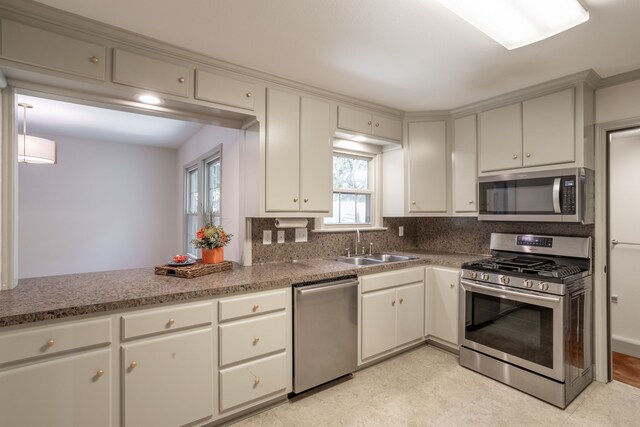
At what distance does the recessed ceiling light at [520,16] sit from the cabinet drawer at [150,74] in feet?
5.19

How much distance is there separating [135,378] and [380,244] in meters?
2.61

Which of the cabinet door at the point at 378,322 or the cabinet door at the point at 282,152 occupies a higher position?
the cabinet door at the point at 282,152

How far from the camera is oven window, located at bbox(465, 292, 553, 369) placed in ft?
7.33

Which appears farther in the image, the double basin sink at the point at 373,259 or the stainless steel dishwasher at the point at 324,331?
the double basin sink at the point at 373,259

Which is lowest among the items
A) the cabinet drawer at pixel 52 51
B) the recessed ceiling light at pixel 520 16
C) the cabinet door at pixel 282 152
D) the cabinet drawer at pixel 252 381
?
the cabinet drawer at pixel 252 381

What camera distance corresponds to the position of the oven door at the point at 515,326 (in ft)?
7.15

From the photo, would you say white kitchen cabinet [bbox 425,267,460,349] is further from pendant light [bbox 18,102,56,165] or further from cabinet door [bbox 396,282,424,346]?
pendant light [bbox 18,102,56,165]

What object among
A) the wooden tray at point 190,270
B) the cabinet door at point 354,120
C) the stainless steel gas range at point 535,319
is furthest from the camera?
the cabinet door at point 354,120

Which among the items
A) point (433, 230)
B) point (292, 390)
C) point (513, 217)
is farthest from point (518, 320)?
point (292, 390)

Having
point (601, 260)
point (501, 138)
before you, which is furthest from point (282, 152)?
point (601, 260)

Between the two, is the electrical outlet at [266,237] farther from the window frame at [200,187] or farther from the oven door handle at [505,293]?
the oven door handle at [505,293]

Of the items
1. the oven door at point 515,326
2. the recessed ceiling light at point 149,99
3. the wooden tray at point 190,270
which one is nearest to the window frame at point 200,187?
the wooden tray at point 190,270

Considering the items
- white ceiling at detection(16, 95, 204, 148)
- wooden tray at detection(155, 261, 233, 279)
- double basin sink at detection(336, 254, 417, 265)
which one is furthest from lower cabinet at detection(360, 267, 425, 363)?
white ceiling at detection(16, 95, 204, 148)

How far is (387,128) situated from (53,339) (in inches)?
118
